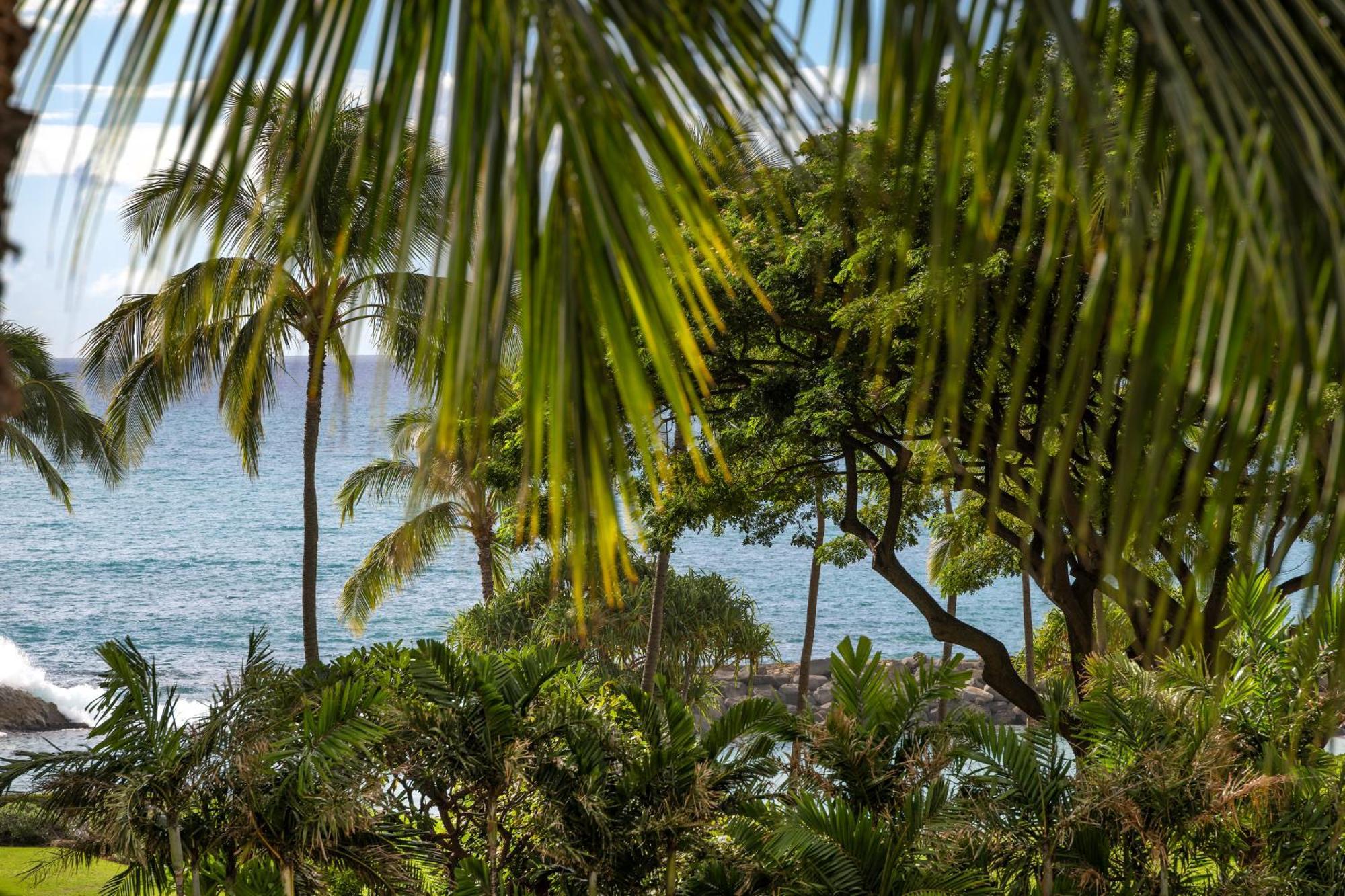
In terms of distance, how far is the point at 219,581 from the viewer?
55.7 meters

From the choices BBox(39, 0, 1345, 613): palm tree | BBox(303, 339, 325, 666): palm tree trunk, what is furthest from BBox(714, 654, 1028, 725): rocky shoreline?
BBox(39, 0, 1345, 613): palm tree

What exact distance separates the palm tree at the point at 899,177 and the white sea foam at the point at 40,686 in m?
34.6

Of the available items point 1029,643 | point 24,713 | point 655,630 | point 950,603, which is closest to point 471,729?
point 655,630

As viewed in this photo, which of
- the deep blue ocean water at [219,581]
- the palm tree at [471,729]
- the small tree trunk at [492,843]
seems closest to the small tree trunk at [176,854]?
the palm tree at [471,729]

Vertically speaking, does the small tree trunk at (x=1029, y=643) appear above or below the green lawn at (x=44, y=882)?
above

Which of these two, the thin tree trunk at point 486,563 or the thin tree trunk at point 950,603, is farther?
the thin tree trunk at point 486,563

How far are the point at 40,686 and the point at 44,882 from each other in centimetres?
2775

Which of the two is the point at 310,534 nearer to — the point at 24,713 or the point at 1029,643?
the point at 1029,643

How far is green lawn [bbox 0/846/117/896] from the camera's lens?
1168 centimetres

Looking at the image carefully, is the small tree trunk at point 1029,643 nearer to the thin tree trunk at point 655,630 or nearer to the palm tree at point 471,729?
the thin tree trunk at point 655,630

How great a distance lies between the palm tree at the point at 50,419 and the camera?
57.2 feet

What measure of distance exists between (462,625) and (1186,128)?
2142 cm

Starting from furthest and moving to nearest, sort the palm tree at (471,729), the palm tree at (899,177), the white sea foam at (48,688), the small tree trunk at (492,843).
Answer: the white sea foam at (48,688) → the palm tree at (471,729) → the small tree trunk at (492,843) → the palm tree at (899,177)

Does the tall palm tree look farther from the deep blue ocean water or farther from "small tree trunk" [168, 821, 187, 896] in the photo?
the deep blue ocean water
